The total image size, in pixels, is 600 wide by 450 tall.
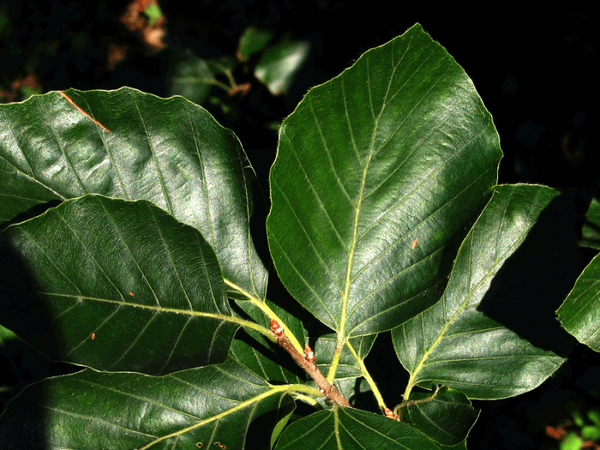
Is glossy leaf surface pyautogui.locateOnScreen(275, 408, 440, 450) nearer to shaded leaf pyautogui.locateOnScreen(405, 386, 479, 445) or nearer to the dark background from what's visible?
shaded leaf pyautogui.locateOnScreen(405, 386, 479, 445)

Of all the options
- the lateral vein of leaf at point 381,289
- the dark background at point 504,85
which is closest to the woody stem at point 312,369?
the lateral vein of leaf at point 381,289

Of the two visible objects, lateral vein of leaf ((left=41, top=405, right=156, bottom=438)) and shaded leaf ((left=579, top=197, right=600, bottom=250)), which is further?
shaded leaf ((left=579, top=197, right=600, bottom=250))

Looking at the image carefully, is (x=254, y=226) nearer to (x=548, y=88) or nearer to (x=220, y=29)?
(x=548, y=88)

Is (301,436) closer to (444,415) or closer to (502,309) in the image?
(444,415)

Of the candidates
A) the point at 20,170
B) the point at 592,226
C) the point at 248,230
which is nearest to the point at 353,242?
the point at 248,230

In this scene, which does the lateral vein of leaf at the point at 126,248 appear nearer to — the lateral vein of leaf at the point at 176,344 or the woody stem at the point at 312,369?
the lateral vein of leaf at the point at 176,344

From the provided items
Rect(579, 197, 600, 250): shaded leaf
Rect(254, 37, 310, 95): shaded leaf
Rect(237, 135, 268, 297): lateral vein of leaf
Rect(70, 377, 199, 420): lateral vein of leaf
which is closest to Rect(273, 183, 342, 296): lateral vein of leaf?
Rect(237, 135, 268, 297): lateral vein of leaf
